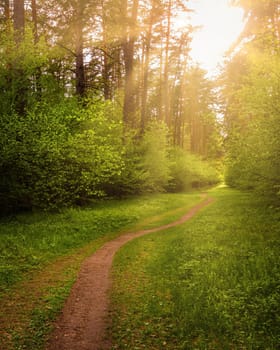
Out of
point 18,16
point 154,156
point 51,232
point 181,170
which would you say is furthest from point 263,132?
point 181,170

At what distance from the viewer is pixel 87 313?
5891 mm

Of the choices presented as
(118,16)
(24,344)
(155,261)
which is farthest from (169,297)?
(118,16)

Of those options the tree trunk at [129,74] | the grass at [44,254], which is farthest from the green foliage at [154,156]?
the grass at [44,254]

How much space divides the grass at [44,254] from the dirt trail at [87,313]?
23 cm

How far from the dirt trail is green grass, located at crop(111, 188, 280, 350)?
0.27 meters

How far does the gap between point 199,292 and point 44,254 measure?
215 inches

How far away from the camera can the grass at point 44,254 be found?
554cm

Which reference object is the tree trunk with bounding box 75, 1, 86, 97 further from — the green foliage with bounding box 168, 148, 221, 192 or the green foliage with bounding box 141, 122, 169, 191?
the green foliage with bounding box 168, 148, 221, 192

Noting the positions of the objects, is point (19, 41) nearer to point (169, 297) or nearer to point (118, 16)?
point (118, 16)

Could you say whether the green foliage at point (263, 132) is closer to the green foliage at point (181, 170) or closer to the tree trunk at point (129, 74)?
the tree trunk at point (129, 74)

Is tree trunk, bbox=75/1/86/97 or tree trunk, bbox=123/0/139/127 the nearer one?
tree trunk, bbox=75/1/86/97

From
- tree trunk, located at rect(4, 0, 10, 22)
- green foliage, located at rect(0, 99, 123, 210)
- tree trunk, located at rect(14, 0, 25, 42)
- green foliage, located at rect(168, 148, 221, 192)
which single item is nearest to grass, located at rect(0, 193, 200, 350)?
green foliage, located at rect(0, 99, 123, 210)

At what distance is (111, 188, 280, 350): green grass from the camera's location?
4988mm

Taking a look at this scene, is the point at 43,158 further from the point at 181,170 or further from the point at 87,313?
the point at 181,170
